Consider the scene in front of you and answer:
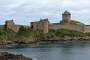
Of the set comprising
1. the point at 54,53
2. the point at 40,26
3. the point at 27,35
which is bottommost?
the point at 27,35

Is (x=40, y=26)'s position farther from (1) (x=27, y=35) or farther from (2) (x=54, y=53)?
(2) (x=54, y=53)

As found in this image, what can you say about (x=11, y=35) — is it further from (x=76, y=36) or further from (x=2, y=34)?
(x=76, y=36)

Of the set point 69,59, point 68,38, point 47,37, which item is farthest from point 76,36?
point 69,59

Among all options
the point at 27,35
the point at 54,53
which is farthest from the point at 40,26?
the point at 54,53

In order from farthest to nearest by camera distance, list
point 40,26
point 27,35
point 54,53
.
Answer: point 40,26, point 27,35, point 54,53

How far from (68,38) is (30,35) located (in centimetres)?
3181

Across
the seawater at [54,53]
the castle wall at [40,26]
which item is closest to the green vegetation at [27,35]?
the castle wall at [40,26]

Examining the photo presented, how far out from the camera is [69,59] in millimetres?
71750

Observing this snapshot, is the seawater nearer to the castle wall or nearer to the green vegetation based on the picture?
the green vegetation

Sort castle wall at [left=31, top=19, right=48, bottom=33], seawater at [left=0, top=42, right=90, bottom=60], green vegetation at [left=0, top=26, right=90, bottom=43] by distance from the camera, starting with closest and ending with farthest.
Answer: seawater at [left=0, top=42, right=90, bottom=60]
green vegetation at [left=0, top=26, right=90, bottom=43]
castle wall at [left=31, top=19, right=48, bottom=33]

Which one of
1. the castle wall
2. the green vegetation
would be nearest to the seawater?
the green vegetation

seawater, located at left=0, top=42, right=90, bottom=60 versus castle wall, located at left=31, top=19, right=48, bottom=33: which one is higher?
castle wall, located at left=31, top=19, right=48, bottom=33

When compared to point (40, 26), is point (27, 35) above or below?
below

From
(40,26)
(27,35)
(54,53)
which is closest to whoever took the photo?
(54,53)
